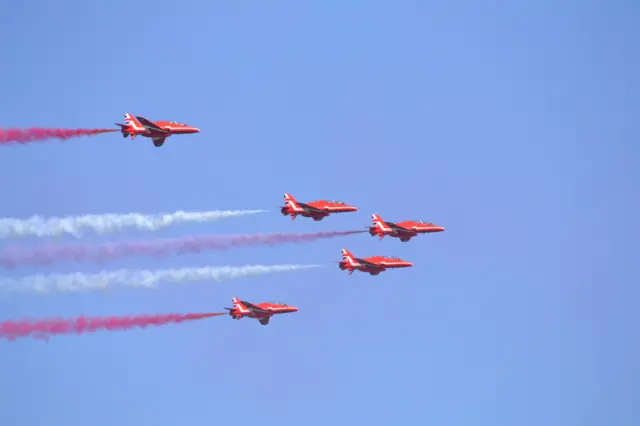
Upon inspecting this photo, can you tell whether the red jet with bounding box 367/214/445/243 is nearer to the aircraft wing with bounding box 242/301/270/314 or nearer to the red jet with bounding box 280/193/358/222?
the red jet with bounding box 280/193/358/222

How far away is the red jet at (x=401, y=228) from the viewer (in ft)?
385

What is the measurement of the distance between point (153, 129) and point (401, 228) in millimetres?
24905

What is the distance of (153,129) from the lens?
10400cm

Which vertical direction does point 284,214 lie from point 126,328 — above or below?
above

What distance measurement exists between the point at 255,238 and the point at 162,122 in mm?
13603

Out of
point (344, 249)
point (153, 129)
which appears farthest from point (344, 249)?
point (153, 129)

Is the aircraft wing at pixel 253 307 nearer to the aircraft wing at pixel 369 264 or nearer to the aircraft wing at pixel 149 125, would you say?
the aircraft wing at pixel 369 264

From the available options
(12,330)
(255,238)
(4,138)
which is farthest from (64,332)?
(255,238)

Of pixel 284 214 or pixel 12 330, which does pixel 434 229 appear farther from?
pixel 12 330

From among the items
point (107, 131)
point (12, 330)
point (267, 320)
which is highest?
point (107, 131)

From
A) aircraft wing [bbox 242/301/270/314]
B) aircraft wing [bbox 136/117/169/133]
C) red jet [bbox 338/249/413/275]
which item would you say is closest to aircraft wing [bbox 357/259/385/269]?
red jet [bbox 338/249/413/275]

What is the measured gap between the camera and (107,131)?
10019 cm

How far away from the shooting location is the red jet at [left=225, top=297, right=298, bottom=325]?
114056mm

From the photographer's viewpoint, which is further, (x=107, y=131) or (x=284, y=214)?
(x=284, y=214)
